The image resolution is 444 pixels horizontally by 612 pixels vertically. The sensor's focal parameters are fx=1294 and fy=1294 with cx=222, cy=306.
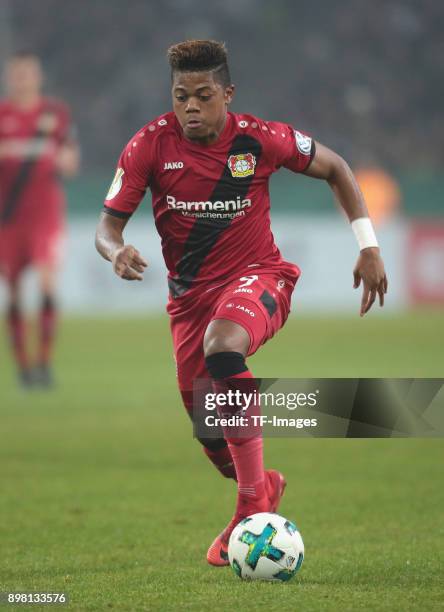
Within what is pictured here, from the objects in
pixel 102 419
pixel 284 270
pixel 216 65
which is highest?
pixel 216 65

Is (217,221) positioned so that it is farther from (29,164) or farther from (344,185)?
(29,164)

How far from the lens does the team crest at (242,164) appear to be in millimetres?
5266

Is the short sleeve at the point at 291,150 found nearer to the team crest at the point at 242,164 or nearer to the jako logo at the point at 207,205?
the team crest at the point at 242,164

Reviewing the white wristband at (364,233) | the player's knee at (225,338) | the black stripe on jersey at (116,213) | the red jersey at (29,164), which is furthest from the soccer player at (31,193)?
the player's knee at (225,338)

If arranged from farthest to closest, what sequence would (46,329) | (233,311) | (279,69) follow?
(279,69) < (46,329) < (233,311)

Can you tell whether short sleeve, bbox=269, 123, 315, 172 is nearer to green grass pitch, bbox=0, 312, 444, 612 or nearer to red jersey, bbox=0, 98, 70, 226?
green grass pitch, bbox=0, 312, 444, 612

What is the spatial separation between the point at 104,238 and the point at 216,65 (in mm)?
819

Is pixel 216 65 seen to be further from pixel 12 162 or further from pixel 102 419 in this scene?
pixel 12 162

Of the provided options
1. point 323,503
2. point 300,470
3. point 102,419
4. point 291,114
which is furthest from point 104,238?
point 291,114

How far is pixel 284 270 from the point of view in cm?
539

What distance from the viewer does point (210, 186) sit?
5.23m

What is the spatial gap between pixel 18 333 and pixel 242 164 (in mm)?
7328

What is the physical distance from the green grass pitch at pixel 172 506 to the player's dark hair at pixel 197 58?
75.2 inches

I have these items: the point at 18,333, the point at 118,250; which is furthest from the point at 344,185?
the point at 18,333
